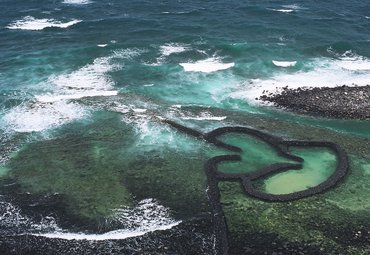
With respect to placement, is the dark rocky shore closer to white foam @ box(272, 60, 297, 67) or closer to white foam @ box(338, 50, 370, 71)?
white foam @ box(338, 50, 370, 71)

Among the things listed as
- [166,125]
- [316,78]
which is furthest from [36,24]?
[316,78]

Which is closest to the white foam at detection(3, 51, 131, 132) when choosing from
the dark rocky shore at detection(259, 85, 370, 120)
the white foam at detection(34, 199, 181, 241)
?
the white foam at detection(34, 199, 181, 241)

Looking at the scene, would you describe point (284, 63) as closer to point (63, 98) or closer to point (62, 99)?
point (63, 98)

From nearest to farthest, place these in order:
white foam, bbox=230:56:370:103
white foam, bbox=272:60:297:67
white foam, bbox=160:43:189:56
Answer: white foam, bbox=230:56:370:103 → white foam, bbox=272:60:297:67 → white foam, bbox=160:43:189:56

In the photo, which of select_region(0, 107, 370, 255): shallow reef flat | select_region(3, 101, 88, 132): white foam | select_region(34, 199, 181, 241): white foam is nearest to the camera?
select_region(0, 107, 370, 255): shallow reef flat

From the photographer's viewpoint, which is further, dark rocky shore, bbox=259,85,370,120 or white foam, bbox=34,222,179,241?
dark rocky shore, bbox=259,85,370,120

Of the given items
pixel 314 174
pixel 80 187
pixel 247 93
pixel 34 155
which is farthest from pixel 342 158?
pixel 34 155
